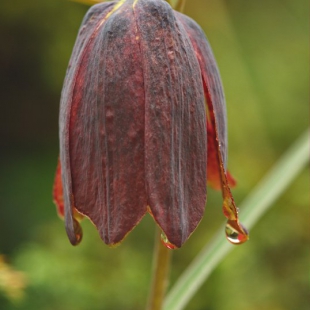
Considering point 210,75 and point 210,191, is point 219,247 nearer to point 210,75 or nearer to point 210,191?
→ point 210,75

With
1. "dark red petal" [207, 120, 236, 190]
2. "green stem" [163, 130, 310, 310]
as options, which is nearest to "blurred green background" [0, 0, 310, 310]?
"green stem" [163, 130, 310, 310]

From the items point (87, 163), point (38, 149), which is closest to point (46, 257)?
point (38, 149)

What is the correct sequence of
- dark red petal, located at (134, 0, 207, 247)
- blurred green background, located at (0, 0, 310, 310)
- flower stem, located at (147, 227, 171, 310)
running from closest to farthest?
dark red petal, located at (134, 0, 207, 247) < flower stem, located at (147, 227, 171, 310) < blurred green background, located at (0, 0, 310, 310)

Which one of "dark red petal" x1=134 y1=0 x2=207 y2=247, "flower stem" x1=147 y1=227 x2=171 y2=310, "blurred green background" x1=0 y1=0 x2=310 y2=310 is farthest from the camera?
"blurred green background" x1=0 y1=0 x2=310 y2=310

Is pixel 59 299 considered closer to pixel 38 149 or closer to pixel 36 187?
pixel 36 187

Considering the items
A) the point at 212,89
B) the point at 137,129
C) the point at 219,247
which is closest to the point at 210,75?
the point at 212,89

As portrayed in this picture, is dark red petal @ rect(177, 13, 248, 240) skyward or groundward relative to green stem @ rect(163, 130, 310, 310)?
skyward

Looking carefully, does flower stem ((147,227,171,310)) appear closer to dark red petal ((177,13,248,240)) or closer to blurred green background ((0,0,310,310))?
dark red petal ((177,13,248,240))

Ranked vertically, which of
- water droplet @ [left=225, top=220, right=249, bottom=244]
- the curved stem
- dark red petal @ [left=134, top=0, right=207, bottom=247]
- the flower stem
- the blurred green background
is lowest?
the blurred green background

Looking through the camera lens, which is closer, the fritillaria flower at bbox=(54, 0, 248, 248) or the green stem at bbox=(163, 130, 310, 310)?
the fritillaria flower at bbox=(54, 0, 248, 248)
